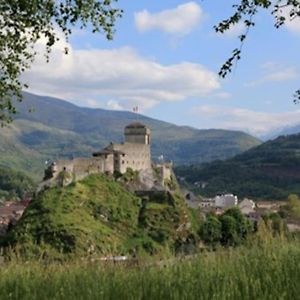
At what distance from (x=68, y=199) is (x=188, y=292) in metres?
87.8

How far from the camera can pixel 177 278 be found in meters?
8.45

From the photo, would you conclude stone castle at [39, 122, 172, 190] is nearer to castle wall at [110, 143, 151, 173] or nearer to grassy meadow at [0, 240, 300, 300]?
castle wall at [110, 143, 151, 173]

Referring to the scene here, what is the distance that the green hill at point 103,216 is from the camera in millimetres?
88688

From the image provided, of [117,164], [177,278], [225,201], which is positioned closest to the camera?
[177,278]

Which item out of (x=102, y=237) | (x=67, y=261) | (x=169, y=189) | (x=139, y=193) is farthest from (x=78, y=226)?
(x=67, y=261)

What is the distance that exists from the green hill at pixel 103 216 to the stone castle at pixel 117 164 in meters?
1.61

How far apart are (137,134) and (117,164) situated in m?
12.7

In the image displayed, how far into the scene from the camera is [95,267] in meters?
9.76

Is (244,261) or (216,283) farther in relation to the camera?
(244,261)

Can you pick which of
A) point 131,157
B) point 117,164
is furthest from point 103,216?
point 131,157

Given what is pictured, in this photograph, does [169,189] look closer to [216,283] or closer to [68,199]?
[68,199]

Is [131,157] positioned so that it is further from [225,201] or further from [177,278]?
[177,278]

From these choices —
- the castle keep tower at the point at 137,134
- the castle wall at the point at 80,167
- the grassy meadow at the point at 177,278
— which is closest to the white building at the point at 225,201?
the castle keep tower at the point at 137,134

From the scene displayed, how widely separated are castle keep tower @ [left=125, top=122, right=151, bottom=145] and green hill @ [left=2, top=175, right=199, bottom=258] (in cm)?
1126
